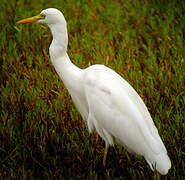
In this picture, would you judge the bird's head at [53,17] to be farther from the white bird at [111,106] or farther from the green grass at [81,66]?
the green grass at [81,66]

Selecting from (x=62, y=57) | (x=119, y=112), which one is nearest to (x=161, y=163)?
(x=119, y=112)

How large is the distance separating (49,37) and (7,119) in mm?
1436

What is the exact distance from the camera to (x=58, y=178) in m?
1.99

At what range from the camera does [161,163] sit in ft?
6.13

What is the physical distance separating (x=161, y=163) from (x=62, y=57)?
972 mm

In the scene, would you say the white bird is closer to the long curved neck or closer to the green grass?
the long curved neck

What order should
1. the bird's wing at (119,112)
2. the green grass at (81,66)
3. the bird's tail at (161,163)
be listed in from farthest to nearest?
the green grass at (81,66) → the bird's wing at (119,112) → the bird's tail at (161,163)

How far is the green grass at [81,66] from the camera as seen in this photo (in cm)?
213

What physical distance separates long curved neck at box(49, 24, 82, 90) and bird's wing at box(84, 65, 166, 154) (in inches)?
5.9

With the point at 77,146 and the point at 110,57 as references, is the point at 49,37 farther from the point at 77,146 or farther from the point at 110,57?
the point at 77,146

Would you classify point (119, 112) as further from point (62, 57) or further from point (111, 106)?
point (62, 57)

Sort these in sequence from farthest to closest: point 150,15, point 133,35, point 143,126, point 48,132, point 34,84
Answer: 1. point 150,15
2. point 133,35
3. point 34,84
4. point 48,132
5. point 143,126

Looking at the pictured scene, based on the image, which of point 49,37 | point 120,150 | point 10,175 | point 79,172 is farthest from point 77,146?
point 49,37

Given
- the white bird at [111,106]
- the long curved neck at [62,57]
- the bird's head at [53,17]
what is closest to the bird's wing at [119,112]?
the white bird at [111,106]
